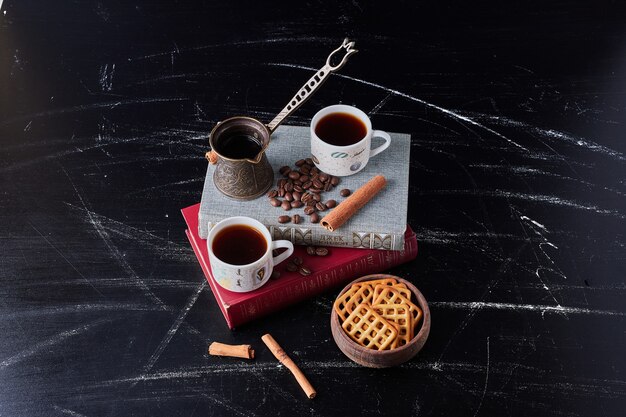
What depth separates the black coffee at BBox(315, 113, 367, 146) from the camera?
2135 millimetres

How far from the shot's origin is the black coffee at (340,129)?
2.13 meters

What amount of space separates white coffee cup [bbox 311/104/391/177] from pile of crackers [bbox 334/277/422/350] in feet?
0.93

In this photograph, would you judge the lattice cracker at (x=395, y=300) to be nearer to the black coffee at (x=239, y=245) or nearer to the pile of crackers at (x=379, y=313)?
the pile of crackers at (x=379, y=313)

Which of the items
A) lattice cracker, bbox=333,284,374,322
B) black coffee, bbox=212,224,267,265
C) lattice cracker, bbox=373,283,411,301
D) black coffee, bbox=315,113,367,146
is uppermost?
black coffee, bbox=315,113,367,146

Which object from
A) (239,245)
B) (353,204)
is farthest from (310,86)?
(239,245)

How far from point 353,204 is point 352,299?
220 millimetres

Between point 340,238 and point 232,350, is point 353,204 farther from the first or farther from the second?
point 232,350

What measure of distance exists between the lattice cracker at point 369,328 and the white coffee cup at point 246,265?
7.7 inches

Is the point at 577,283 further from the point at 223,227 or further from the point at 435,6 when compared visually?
the point at 435,6

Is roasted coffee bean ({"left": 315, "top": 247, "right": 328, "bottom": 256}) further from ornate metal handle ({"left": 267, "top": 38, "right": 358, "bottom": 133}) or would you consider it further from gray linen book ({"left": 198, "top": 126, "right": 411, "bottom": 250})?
ornate metal handle ({"left": 267, "top": 38, "right": 358, "bottom": 133})

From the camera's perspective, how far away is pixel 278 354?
1964mm

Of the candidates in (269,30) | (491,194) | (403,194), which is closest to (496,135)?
(491,194)

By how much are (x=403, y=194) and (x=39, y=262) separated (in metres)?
0.84

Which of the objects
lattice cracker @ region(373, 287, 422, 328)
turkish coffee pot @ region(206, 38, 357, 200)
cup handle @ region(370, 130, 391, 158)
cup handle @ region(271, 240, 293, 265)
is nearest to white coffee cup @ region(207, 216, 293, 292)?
cup handle @ region(271, 240, 293, 265)
